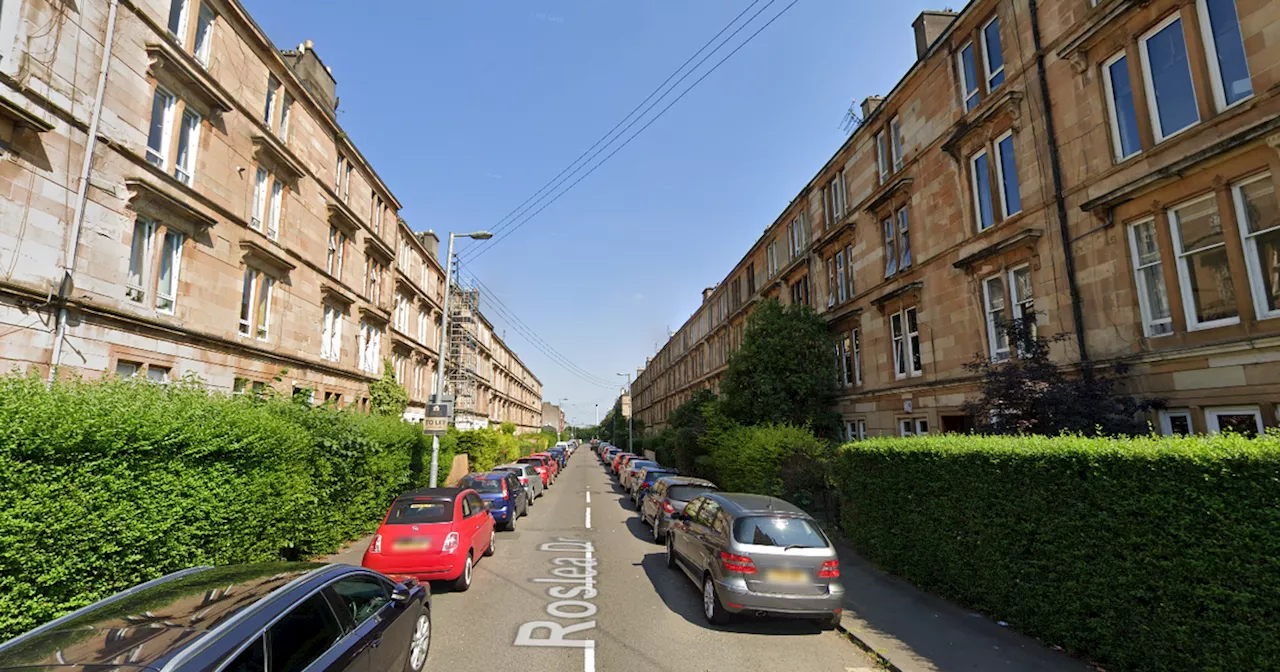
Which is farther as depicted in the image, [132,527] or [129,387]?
[129,387]

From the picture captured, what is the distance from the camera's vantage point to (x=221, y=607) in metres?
3.63

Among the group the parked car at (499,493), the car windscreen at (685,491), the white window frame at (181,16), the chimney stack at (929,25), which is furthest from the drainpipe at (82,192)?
the chimney stack at (929,25)

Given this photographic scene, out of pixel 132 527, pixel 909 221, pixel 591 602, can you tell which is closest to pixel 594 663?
pixel 591 602

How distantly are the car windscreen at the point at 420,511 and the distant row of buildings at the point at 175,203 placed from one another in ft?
15.7

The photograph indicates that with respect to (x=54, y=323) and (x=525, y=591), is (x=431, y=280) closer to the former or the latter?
(x=54, y=323)

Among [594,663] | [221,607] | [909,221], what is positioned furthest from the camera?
[909,221]

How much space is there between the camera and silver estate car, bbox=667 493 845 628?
720cm

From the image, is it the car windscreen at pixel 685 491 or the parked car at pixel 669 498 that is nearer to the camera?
the parked car at pixel 669 498

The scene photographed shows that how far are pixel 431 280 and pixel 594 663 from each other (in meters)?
34.2

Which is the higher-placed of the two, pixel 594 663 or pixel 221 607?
pixel 221 607

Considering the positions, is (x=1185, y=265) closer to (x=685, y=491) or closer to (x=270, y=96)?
(x=685, y=491)

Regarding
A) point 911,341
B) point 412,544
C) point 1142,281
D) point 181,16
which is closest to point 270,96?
point 181,16

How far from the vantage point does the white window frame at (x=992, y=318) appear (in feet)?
44.4

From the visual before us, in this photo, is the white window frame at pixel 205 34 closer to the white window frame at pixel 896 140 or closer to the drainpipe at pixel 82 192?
the drainpipe at pixel 82 192
